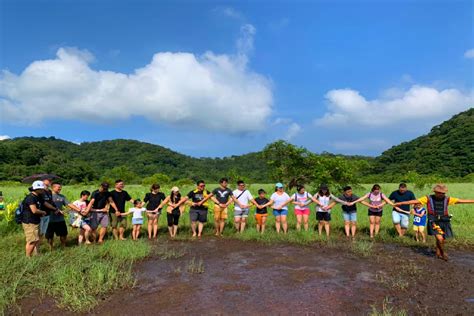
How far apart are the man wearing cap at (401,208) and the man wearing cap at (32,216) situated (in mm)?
8812

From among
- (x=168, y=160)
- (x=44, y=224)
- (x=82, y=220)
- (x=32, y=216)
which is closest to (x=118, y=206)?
(x=82, y=220)

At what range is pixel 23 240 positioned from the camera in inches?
367

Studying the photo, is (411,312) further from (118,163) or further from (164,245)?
(118,163)

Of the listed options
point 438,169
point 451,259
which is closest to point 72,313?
point 451,259

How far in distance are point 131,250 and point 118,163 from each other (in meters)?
56.6

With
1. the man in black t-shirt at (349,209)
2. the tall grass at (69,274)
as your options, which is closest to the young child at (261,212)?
the man in black t-shirt at (349,209)

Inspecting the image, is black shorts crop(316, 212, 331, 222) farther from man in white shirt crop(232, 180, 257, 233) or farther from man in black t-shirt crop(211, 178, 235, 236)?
man in black t-shirt crop(211, 178, 235, 236)

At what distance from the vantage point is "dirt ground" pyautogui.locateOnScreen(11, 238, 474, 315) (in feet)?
16.0

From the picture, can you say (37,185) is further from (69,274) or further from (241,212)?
(241,212)

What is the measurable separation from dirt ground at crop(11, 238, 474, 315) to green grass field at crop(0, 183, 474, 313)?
248mm

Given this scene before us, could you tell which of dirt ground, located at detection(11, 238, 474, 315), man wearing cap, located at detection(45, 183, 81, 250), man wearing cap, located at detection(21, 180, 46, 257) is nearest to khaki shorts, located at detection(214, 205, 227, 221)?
dirt ground, located at detection(11, 238, 474, 315)

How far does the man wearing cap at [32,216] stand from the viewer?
7.15 m

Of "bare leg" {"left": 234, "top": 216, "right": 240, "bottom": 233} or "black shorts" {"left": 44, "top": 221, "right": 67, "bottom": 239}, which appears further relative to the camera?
"bare leg" {"left": 234, "top": 216, "right": 240, "bottom": 233}

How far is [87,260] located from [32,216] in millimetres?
1581
